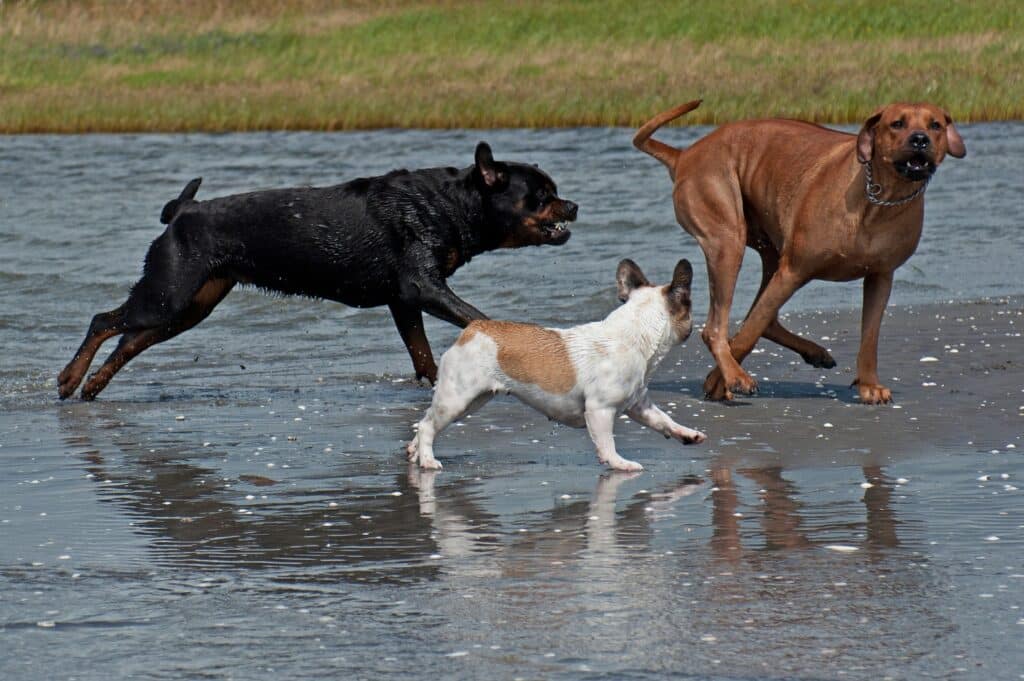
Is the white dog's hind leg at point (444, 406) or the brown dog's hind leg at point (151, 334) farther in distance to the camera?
the brown dog's hind leg at point (151, 334)

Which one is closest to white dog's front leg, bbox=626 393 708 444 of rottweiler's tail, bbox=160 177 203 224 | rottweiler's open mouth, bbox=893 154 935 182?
rottweiler's open mouth, bbox=893 154 935 182

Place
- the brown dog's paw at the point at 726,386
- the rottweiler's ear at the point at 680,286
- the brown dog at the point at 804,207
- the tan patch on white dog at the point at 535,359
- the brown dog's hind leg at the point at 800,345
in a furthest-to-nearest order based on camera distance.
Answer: the brown dog's hind leg at the point at 800,345 < the brown dog's paw at the point at 726,386 < the brown dog at the point at 804,207 < the rottweiler's ear at the point at 680,286 < the tan patch on white dog at the point at 535,359

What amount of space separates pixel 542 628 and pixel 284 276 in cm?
509

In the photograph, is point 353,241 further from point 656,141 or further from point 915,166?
point 915,166

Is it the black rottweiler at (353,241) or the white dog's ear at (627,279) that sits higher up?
the white dog's ear at (627,279)

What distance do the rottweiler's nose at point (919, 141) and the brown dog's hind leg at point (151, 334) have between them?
3.69 m

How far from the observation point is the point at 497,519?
6.34 meters

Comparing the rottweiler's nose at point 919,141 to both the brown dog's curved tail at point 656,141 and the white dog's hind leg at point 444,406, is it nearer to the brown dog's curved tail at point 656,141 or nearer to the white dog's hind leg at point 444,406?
the brown dog's curved tail at point 656,141

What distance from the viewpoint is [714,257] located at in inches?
377

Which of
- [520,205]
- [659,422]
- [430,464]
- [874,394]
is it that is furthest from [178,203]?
[874,394]

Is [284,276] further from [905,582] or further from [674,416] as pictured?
[905,582]

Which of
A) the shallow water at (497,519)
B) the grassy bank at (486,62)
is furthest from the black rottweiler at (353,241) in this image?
the grassy bank at (486,62)

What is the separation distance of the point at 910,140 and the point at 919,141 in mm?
44

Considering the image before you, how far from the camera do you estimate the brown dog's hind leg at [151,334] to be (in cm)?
963
